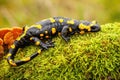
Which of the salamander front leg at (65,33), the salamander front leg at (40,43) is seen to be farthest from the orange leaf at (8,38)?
the salamander front leg at (65,33)

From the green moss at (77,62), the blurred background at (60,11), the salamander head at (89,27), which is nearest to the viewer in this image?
the green moss at (77,62)

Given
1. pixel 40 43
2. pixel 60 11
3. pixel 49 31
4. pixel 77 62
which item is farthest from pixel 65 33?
pixel 60 11

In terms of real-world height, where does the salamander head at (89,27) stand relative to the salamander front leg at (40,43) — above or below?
above

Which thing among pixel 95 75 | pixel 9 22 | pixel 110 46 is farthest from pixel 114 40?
pixel 9 22

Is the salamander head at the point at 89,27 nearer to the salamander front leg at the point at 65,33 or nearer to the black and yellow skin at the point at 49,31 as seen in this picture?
the black and yellow skin at the point at 49,31

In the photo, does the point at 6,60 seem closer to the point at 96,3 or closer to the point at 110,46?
the point at 110,46

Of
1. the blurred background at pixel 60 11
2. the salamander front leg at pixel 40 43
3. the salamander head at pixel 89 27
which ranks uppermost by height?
the salamander head at pixel 89 27
